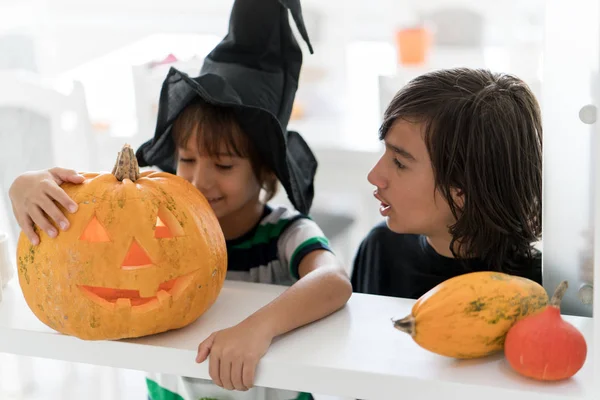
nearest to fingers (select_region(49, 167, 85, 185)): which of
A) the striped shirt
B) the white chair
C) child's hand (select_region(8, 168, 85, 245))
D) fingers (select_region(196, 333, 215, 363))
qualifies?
child's hand (select_region(8, 168, 85, 245))

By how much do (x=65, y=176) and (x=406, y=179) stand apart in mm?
468

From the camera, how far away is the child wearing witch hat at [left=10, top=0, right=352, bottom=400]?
1.18m

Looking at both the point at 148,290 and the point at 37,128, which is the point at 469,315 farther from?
the point at 37,128

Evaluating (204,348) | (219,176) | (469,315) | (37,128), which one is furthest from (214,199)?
(37,128)

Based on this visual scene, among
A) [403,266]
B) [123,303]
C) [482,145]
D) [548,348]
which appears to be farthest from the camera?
[403,266]

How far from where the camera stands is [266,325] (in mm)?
880

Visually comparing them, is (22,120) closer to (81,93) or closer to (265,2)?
(81,93)

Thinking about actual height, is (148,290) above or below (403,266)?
above

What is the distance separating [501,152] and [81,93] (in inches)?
44.3

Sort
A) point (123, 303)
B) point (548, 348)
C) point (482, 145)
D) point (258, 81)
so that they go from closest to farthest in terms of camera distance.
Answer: point (548, 348)
point (123, 303)
point (482, 145)
point (258, 81)

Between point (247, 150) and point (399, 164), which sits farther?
point (247, 150)

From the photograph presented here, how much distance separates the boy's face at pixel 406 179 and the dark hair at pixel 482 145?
0.01 m

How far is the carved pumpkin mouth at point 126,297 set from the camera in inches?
34.4

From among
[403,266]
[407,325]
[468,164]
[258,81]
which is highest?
[258,81]
